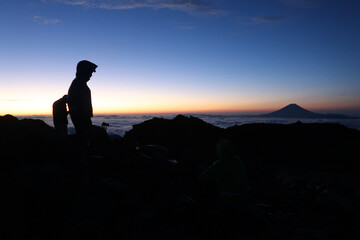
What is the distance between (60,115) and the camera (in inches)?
303

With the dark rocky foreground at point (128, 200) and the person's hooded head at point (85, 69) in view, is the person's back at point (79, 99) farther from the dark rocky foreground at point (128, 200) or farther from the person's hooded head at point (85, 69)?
the dark rocky foreground at point (128, 200)

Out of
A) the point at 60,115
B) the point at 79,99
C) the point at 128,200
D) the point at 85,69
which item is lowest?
the point at 128,200

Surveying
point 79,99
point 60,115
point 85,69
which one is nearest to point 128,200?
point 79,99

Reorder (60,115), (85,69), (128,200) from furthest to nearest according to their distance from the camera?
(60,115) → (85,69) → (128,200)

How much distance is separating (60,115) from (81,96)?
6.72ft

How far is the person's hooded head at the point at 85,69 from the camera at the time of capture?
6.07 meters

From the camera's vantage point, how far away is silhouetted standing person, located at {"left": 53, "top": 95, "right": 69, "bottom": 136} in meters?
7.54

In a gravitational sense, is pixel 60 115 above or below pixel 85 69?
below

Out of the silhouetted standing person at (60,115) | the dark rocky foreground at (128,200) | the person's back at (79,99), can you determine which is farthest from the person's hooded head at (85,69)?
the dark rocky foreground at (128,200)

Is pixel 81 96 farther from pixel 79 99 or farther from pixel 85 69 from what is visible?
pixel 85 69

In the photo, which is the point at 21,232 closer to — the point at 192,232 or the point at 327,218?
the point at 192,232

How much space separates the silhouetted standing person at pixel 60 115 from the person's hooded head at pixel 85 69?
154cm

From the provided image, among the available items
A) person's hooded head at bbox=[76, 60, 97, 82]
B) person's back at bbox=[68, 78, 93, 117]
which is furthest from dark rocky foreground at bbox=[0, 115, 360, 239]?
person's hooded head at bbox=[76, 60, 97, 82]

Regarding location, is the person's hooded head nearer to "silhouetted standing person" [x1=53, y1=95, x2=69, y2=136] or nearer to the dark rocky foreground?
"silhouetted standing person" [x1=53, y1=95, x2=69, y2=136]
